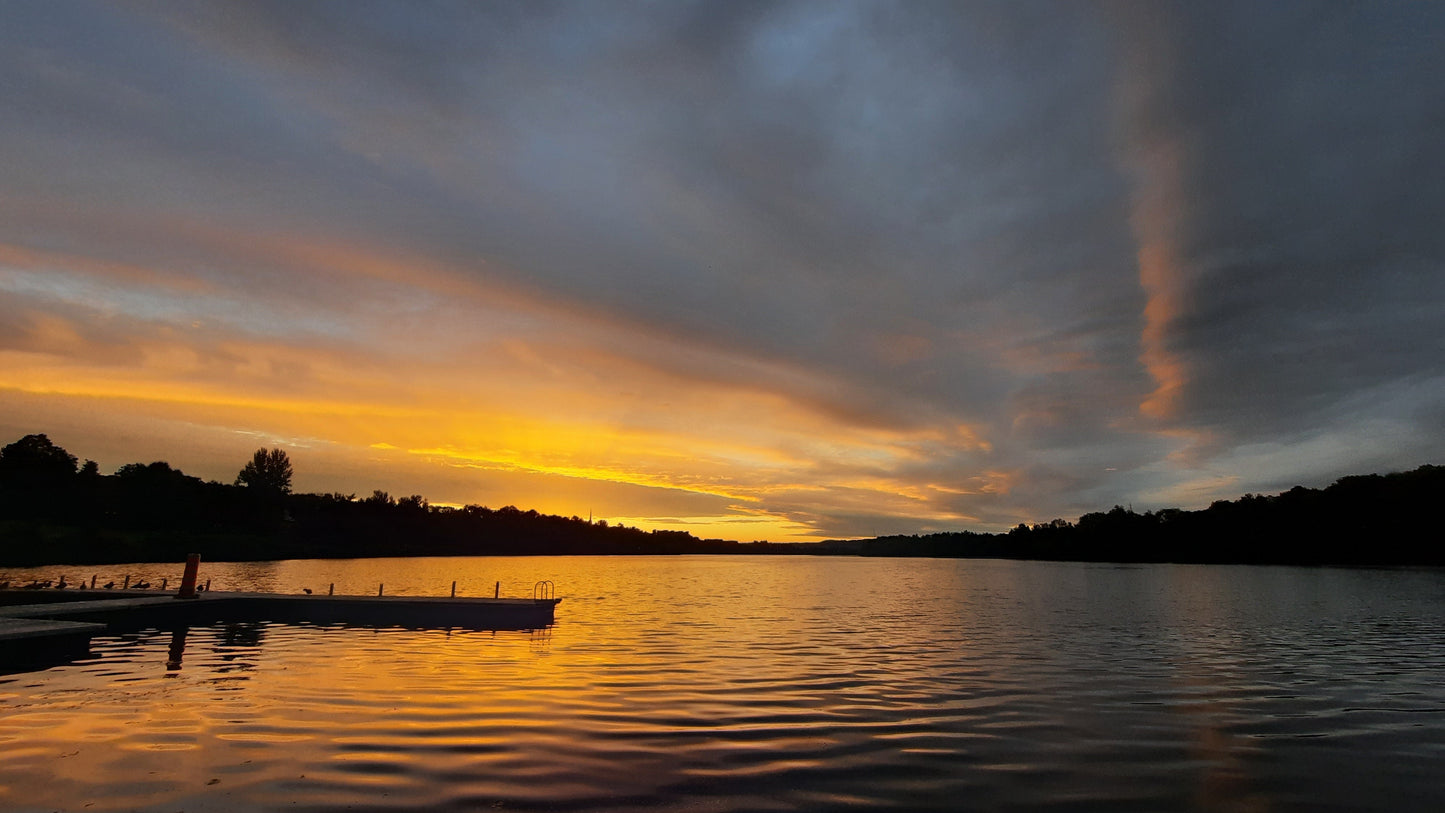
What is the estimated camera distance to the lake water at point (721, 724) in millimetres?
13289

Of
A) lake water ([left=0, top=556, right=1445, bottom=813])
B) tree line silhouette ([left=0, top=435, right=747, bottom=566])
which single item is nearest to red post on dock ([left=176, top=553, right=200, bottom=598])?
lake water ([left=0, top=556, right=1445, bottom=813])

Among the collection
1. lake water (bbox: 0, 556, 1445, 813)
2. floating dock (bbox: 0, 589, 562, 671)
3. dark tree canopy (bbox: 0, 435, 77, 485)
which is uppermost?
dark tree canopy (bbox: 0, 435, 77, 485)

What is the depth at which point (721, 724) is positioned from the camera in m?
18.9

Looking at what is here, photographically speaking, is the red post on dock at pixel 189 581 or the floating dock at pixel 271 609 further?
the red post on dock at pixel 189 581

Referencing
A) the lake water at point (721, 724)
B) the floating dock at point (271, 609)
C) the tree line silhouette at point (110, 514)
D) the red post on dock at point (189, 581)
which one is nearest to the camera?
the lake water at point (721, 724)

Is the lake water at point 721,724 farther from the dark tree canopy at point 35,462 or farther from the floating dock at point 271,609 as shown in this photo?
the dark tree canopy at point 35,462

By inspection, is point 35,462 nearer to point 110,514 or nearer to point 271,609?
point 110,514

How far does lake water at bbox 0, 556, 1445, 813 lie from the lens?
13.3 m

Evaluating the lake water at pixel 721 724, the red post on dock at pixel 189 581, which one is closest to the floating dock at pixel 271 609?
the red post on dock at pixel 189 581

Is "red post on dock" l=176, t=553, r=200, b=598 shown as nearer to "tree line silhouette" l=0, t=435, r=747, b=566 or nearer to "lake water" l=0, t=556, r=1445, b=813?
"lake water" l=0, t=556, r=1445, b=813

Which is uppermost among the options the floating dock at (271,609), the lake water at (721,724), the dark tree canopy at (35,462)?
the dark tree canopy at (35,462)

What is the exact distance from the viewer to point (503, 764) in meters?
14.7

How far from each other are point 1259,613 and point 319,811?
222ft

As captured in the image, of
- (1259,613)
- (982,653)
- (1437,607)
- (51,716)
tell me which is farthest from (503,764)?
(1437,607)
